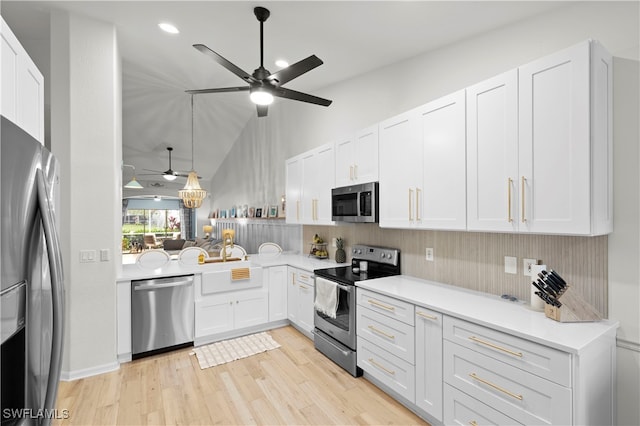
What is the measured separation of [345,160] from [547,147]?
1.90 metres


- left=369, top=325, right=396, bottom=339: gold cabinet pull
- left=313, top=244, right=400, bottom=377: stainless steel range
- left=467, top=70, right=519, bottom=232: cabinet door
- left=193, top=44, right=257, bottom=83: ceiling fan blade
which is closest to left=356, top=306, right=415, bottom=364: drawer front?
left=369, top=325, right=396, bottom=339: gold cabinet pull

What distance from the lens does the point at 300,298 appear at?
369 cm

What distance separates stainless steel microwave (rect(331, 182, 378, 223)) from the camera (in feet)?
9.55

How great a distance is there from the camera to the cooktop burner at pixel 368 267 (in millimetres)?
3008

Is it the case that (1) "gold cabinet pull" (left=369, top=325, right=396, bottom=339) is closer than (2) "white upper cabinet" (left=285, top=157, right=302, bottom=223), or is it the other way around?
(1) "gold cabinet pull" (left=369, top=325, right=396, bottom=339)

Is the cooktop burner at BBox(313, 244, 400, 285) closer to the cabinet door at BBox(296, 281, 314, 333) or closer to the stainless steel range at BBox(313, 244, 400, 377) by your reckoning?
the stainless steel range at BBox(313, 244, 400, 377)

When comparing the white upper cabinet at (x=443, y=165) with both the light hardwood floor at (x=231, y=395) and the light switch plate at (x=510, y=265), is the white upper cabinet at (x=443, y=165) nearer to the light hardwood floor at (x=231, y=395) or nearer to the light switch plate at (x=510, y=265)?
the light switch plate at (x=510, y=265)

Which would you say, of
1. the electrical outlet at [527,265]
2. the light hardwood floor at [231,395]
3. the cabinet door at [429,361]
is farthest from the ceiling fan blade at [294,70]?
the light hardwood floor at [231,395]

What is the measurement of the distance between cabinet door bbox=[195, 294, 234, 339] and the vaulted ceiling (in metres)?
2.73

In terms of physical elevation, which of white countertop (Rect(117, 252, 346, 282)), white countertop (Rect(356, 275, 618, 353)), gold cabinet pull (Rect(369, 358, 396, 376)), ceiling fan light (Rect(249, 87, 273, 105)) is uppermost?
ceiling fan light (Rect(249, 87, 273, 105))

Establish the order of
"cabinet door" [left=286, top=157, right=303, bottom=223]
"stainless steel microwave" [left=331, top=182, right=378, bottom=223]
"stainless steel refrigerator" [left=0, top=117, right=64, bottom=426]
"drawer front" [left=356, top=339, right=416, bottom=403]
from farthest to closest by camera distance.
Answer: "cabinet door" [left=286, top=157, right=303, bottom=223]
"stainless steel microwave" [left=331, top=182, right=378, bottom=223]
"drawer front" [left=356, top=339, right=416, bottom=403]
"stainless steel refrigerator" [left=0, top=117, right=64, bottom=426]

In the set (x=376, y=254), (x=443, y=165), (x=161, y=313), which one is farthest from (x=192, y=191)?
(x=443, y=165)

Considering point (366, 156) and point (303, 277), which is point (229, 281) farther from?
point (366, 156)

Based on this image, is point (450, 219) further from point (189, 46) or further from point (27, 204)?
point (189, 46)
